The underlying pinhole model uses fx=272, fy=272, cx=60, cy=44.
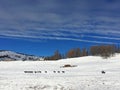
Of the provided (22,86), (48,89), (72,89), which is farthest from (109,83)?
(22,86)

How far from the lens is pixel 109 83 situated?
2691 cm

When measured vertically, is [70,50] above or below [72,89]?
above

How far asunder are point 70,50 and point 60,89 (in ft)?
401

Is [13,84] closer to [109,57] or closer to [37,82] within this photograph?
[37,82]

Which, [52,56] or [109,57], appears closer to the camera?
[109,57]

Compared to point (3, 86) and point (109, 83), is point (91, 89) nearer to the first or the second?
point (109, 83)

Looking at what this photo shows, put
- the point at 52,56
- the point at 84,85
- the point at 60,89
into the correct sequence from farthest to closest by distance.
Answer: the point at 52,56
the point at 84,85
the point at 60,89

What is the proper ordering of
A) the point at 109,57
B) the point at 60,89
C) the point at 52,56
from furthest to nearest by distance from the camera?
the point at 52,56 < the point at 109,57 < the point at 60,89

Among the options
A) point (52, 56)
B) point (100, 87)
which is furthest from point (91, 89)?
point (52, 56)

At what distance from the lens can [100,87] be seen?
81.2 ft

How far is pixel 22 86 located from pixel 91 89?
6.28 meters

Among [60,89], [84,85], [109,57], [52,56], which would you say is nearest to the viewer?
[60,89]

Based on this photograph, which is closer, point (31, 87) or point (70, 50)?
point (31, 87)

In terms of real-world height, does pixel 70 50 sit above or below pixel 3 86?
above
